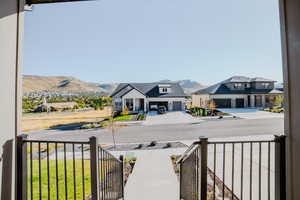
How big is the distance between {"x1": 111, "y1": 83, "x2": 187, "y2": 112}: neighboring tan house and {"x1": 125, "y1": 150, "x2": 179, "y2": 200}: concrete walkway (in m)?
6.87

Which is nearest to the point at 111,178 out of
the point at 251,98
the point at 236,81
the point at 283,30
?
the point at 283,30

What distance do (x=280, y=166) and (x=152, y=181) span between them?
76.1 inches

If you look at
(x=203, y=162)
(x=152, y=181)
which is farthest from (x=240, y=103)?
(x=203, y=162)

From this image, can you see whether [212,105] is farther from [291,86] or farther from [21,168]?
[21,168]

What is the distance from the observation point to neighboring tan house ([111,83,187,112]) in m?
10.8

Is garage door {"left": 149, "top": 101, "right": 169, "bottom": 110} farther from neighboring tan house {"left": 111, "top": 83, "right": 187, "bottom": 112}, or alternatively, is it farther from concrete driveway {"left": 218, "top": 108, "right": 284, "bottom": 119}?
concrete driveway {"left": 218, "top": 108, "right": 284, "bottom": 119}

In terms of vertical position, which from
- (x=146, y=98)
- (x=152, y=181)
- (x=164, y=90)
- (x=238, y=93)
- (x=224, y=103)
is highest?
(x=164, y=90)

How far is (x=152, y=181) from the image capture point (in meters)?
2.73

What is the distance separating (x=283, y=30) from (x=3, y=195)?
2.41 metres

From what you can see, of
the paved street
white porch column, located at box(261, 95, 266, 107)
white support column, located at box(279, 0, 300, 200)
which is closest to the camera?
white support column, located at box(279, 0, 300, 200)

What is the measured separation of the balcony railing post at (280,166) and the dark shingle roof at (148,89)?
989 centimetres

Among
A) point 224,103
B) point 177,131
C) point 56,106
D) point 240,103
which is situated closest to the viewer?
point 56,106

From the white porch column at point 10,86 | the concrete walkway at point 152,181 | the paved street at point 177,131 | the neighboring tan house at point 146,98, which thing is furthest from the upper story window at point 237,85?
the white porch column at point 10,86

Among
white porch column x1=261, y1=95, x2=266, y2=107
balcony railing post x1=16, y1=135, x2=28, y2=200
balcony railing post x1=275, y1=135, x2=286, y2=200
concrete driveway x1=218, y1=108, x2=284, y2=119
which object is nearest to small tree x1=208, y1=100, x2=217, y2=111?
concrete driveway x1=218, y1=108, x2=284, y2=119
